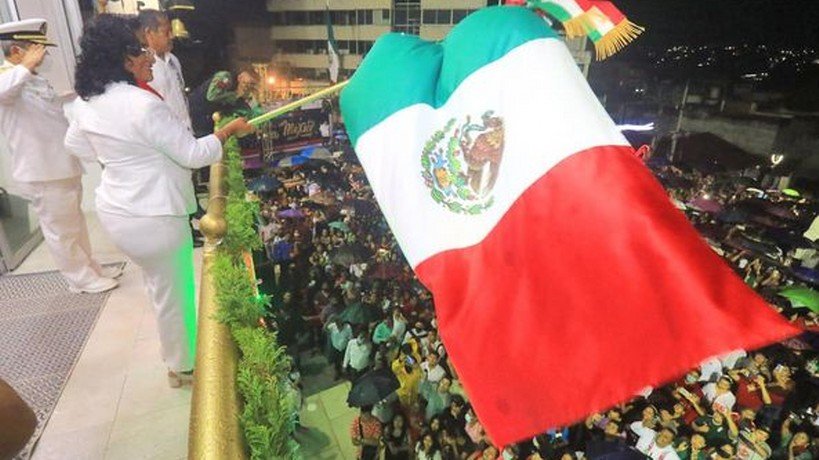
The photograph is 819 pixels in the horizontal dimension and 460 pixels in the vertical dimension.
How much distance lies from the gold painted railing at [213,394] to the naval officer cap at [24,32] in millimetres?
3760

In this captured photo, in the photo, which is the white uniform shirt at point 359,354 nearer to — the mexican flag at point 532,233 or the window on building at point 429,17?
the mexican flag at point 532,233

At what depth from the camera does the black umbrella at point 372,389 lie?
14.5 feet

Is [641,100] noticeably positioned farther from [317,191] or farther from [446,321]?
[446,321]

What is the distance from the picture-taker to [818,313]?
688cm

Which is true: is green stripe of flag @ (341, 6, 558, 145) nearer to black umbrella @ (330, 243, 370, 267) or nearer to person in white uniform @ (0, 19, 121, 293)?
person in white uniform @ (0, 19, 121, 293)

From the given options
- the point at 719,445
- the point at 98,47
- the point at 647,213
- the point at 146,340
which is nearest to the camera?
the point at 647,213

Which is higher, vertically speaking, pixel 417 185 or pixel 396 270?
pixel 417 185

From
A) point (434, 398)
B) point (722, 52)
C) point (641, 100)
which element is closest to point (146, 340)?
point (434, 398)

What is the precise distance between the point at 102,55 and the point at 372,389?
337 centimetres

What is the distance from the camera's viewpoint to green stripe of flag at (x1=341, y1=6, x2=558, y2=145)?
176 cm

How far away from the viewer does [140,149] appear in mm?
2812

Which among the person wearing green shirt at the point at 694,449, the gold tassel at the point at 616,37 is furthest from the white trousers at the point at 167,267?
the person wearing green shirt at the point at 694,449

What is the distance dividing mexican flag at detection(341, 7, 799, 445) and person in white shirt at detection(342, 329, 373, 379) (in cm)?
382

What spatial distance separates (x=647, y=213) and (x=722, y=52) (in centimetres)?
3228
